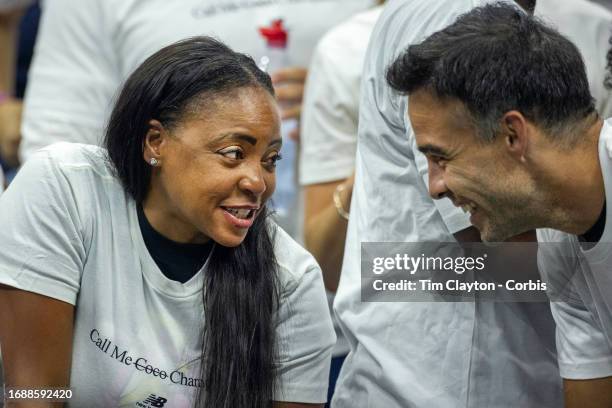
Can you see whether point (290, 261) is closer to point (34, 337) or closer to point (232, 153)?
point (232, 153)

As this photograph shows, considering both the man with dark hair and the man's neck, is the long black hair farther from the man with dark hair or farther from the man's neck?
the man's neck

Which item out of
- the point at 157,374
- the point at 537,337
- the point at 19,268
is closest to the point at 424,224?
the point at 537,337

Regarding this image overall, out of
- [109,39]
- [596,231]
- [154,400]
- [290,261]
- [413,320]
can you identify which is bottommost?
[154,400]

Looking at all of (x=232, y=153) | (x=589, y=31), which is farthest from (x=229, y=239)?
(x=589, y=31)

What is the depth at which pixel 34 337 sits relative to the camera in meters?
2.24

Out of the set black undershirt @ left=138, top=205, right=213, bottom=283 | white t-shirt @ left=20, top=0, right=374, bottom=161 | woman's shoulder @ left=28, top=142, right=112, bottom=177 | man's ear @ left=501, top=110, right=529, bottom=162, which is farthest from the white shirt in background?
man's ear @ left=501, top=110, right=529, bottom=162

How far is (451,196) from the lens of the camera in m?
2.16

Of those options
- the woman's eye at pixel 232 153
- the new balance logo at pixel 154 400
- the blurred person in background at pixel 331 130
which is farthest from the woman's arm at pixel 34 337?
the blurred person in background at pixel 331 130

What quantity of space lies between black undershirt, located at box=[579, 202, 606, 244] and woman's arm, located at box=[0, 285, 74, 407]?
99 cm

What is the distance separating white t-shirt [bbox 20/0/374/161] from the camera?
3.48 meters

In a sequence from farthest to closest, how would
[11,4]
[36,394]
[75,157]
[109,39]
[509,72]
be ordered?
[11,4] → [109,39] → [75,157] → [36,394] → [509,72]

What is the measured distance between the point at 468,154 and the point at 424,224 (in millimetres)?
272

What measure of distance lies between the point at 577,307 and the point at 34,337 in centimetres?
106

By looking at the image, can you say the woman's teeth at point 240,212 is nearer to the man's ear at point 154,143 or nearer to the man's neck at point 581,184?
the man's ear at point 154,143
